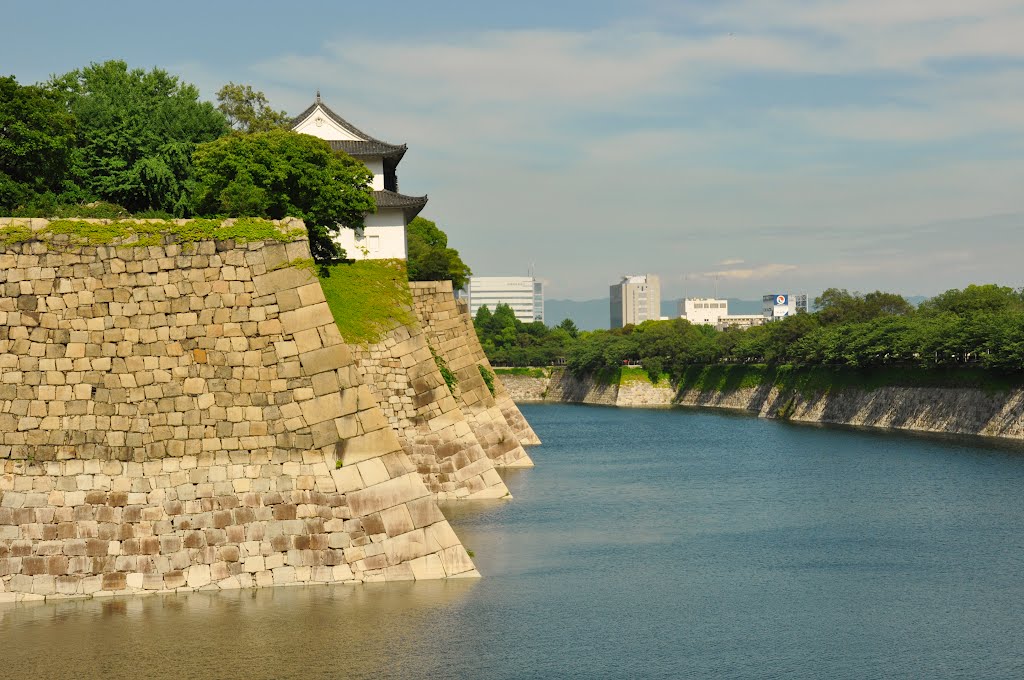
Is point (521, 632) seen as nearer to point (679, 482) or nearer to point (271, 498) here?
point (271, 498)

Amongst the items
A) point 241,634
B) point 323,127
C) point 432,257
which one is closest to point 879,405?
point 432,257

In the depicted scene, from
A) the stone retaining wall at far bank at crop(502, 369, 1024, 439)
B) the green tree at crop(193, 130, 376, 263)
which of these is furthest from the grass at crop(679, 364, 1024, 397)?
the green tree at crop(193, 130, 376, 263)

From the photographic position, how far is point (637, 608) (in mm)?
25203

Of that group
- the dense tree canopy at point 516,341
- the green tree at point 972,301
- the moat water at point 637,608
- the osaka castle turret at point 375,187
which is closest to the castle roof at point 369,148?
the osaka castle turret at point 375,187

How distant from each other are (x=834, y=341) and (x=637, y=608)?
237 feet

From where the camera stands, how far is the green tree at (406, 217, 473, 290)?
82750 millimetres

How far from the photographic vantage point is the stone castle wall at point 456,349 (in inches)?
2028

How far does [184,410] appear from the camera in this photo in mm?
24844

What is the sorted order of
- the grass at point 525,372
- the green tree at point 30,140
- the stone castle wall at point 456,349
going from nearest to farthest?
the green tree at point 30,140 → the stone castle wall at point 456,349 → the grass at point 525,372

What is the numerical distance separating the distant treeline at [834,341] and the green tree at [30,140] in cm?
5261

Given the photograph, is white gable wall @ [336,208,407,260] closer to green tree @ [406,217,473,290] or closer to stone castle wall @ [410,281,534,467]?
stone castle wall @ [410,281,534,467]

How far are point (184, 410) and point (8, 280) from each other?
472 cm

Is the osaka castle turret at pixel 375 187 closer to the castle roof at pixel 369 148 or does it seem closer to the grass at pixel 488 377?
the castle roof at pixel 369 148

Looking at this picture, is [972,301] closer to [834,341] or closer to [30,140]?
[834,341]
